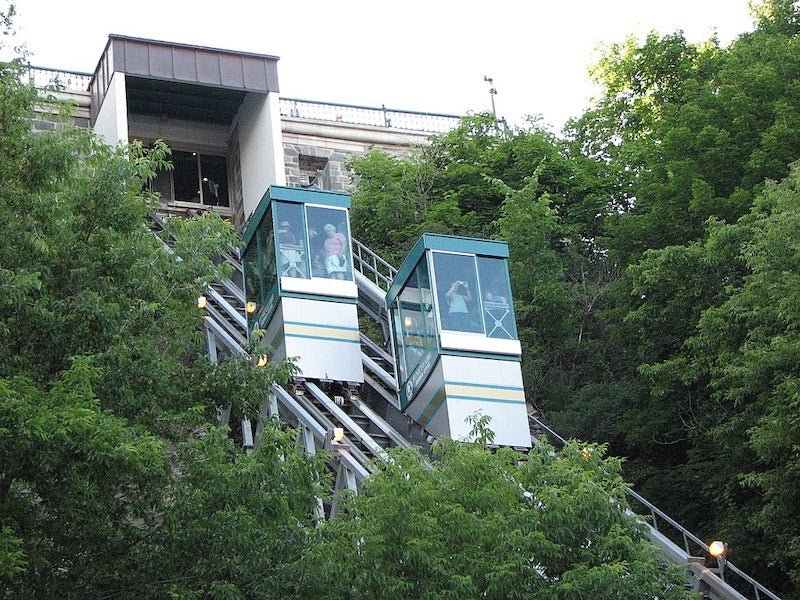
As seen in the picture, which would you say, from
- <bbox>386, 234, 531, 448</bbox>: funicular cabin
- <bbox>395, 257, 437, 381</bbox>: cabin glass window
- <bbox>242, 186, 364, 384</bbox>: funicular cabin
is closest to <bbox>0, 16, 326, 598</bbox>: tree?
<bbox>386, 234, 531, 448</bbox>: funicular cabin

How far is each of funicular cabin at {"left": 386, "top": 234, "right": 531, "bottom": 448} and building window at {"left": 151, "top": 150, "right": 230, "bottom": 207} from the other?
13.0m

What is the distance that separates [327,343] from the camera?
23.7m

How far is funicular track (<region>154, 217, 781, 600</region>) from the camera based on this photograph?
18641 millimetres

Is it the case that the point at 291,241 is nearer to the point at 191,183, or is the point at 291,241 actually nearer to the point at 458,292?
the point at 458,292

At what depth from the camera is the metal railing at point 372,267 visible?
28.8 m

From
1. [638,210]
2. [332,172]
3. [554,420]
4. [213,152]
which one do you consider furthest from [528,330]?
[213,152]

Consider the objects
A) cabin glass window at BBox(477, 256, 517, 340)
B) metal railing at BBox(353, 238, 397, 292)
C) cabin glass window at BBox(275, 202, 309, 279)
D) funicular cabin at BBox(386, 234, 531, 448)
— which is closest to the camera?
funicular cabin at BBox(386, 234, 531, 448)

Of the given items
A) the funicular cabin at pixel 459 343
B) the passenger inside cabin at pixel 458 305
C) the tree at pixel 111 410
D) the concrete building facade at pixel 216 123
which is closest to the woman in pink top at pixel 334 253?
the funicular cabin at pixel 459 343

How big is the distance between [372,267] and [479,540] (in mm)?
15579

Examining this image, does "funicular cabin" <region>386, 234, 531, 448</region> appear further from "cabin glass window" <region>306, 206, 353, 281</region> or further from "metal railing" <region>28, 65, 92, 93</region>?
"metal railing" <region>28, 65, 92, 93</region>

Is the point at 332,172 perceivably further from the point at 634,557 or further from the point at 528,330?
the point at 634,557

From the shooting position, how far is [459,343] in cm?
2233

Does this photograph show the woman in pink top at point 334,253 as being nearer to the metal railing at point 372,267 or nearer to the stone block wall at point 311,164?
the metal railing at point 372,267

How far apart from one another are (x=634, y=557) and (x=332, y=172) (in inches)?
847
